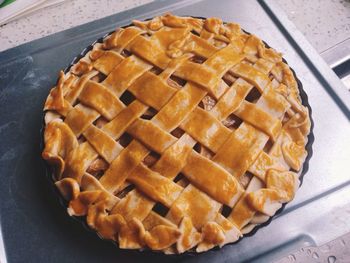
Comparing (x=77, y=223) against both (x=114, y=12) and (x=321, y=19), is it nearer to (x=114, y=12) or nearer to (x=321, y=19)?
(x=114, y=12)

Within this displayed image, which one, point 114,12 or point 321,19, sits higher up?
point 321,19

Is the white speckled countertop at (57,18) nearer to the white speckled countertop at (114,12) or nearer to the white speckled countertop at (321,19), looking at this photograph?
the white speckled countertop at (114,12)

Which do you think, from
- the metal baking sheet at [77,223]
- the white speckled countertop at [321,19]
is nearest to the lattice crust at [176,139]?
the metal baking sheet at [77,223]

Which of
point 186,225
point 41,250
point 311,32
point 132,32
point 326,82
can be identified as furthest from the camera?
point 311,32

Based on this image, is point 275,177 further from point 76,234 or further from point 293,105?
point 76,234

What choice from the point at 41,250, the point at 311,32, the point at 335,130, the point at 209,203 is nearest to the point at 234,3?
the point at 311,32

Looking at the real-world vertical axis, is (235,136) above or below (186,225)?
above

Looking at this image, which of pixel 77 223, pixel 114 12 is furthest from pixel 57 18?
pixel 77 223
